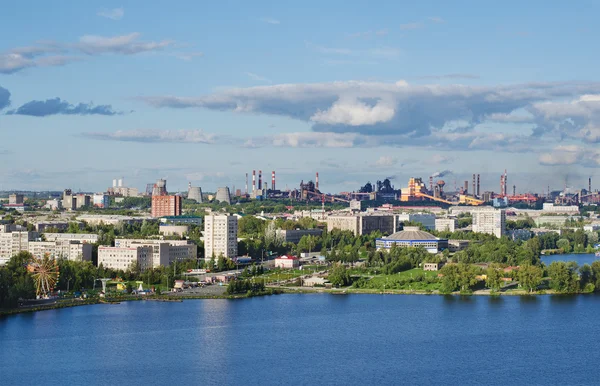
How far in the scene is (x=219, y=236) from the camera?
33.0m

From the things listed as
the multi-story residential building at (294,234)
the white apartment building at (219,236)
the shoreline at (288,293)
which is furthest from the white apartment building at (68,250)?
the multi-story residential building at (294,234)

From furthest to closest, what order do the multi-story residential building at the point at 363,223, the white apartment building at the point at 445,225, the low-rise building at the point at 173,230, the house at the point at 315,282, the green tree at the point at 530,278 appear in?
the white apartment building at the point at 445,225, the multi-story residential building at the point at 363,223, the low-rise building at the point at 173,230, the house at the point at 315,282, the green tree at the point at 530,278

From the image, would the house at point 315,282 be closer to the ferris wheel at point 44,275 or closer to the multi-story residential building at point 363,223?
the ferris wheel at point 44,275

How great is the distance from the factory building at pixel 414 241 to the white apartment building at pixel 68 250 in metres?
A: 11.4

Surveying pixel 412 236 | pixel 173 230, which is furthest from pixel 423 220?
pixel 173 230

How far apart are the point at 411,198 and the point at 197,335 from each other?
6054 cm

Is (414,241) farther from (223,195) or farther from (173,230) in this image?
(223,195)

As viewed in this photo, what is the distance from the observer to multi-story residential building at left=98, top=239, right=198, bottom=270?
2889 cm

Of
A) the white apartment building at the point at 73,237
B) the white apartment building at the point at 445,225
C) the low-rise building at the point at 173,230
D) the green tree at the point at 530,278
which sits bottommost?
the green tree at the point at 530,278

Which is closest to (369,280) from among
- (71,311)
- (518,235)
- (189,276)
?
(189,276)

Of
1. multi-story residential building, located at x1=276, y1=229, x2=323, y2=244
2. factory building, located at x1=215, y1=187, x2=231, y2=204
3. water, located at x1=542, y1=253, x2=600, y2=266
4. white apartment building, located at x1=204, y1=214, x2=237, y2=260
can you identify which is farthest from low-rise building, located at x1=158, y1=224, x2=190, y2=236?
factory building, located at x1=215, y1=187, x2=231, y2=204

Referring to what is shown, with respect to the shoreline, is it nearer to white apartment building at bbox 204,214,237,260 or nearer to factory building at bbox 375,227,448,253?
white apartment building at bbox 204,214,237,260

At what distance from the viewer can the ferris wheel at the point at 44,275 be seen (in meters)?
23.8

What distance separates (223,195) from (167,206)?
16.1 metres
